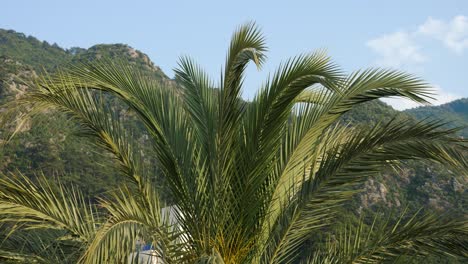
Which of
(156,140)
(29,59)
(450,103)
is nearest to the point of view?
(156,140)

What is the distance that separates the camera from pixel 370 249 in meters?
6.47

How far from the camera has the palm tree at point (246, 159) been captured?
614cm

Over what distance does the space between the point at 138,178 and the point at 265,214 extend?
1.18 m

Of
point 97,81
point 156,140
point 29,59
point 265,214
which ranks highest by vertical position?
point 29,59

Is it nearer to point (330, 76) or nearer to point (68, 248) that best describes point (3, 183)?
point (68, 248)

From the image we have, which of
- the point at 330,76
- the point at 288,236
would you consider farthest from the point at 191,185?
the point at 330,76

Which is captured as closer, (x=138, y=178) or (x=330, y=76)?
(x=330, y=76)

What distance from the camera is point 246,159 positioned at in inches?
257

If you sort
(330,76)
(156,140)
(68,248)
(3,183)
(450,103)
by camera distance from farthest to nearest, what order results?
(450,103) → (68,248) → (156,140) → (330,76) → (3,183)

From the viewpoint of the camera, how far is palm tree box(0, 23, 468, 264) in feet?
20.1

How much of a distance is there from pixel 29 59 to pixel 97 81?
64685 mm

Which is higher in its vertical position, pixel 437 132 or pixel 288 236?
pixel 437 132

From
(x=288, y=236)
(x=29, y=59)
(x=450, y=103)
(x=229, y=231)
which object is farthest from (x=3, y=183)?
(x=450, y=103)

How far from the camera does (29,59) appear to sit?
225 feet
